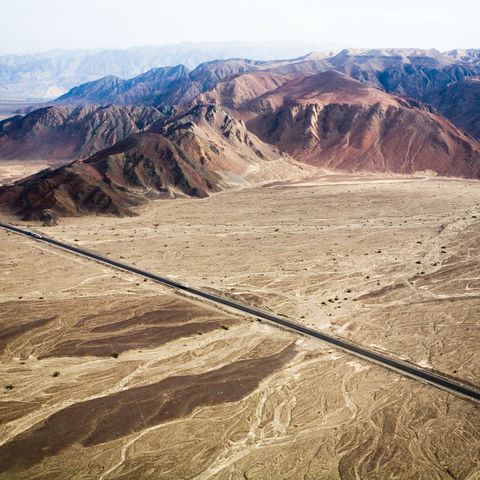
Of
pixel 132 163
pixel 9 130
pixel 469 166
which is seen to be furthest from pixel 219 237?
pixel 9 130

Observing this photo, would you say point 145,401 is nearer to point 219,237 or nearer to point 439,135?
point 219,237

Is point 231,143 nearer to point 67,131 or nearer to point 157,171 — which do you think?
point 157,171

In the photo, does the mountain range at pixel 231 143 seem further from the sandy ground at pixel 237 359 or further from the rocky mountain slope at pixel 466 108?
the sandy ground at pixel 237 359

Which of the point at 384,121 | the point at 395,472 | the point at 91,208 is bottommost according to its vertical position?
the point at 395,472

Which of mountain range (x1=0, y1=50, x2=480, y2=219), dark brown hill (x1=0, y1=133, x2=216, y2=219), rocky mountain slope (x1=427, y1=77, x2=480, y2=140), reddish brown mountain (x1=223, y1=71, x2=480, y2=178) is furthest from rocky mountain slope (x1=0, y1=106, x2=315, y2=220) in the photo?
rocky mountain slope (x1=427, y1=77, x2=480, y2=140)

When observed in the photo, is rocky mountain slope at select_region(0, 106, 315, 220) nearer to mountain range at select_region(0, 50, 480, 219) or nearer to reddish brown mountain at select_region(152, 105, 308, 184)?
reddish brown mountain at select_region(152, 105, 308, 184)

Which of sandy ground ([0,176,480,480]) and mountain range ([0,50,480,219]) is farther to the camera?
mountain range ([0,50,480,219])
